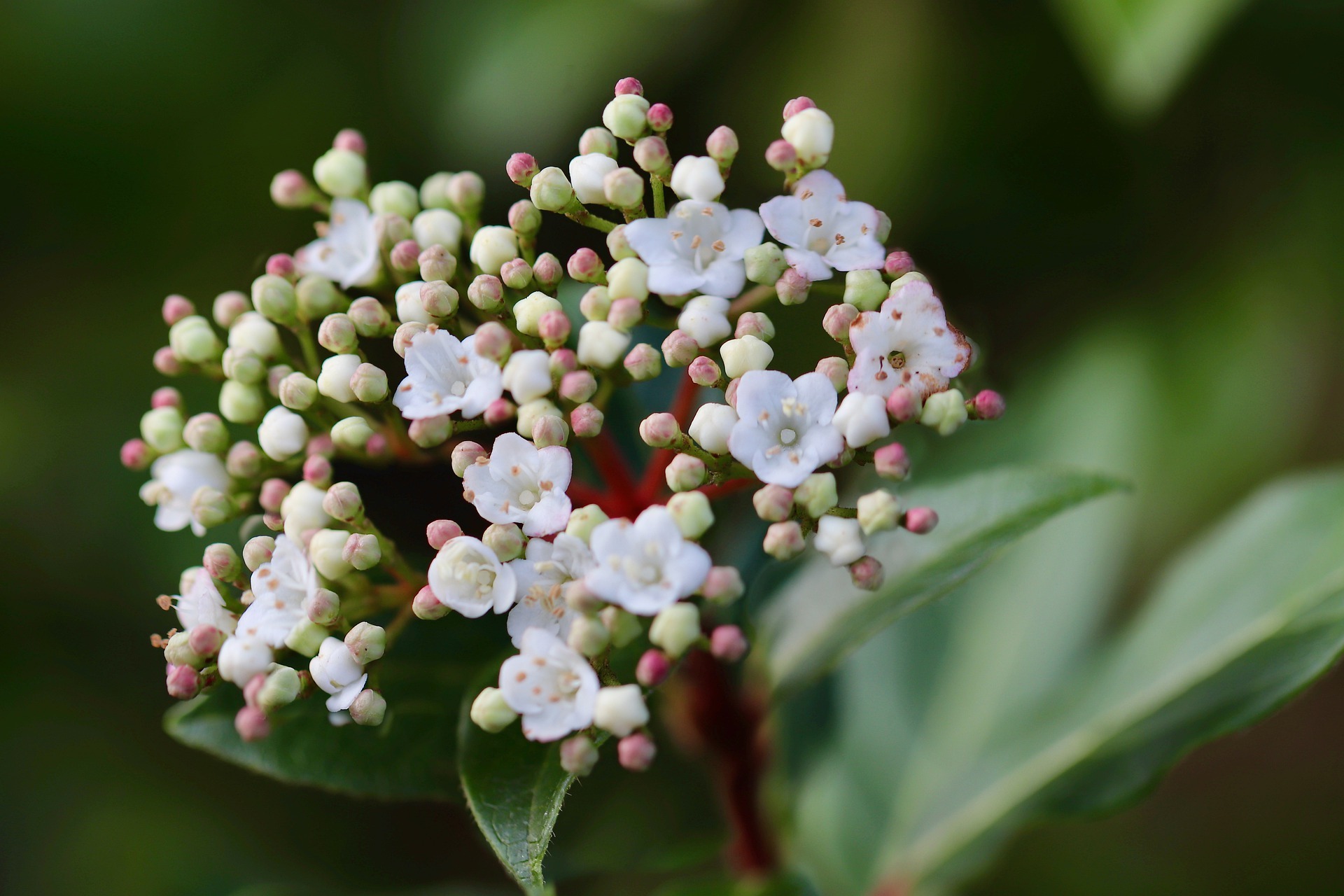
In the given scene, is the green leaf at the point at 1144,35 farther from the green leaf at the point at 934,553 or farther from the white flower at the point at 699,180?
the white flower at the point at 699,180

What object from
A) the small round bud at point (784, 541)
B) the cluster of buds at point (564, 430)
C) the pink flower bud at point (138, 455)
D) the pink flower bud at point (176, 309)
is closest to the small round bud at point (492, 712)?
the cluster of buds at point (564, 430)

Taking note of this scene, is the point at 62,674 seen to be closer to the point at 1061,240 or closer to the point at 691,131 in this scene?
the point at 691,131

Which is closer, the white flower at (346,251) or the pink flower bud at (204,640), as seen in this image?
the pink flower bud at (204,640)

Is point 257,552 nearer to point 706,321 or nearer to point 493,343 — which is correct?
point 493,343

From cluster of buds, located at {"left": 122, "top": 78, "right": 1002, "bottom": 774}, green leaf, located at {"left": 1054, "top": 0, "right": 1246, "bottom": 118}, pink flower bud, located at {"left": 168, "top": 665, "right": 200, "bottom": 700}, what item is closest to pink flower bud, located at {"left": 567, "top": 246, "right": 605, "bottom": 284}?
cluster of buds, located at {"left": 122, "top": 78, "right": 1002, "bottom": 774}

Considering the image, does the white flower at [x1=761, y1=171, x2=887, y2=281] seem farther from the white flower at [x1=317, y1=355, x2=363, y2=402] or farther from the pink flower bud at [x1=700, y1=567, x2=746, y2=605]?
the white flower at [x1=317, y1=355, x2=363, y2=402]

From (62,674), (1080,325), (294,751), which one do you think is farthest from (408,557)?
(1080,325)

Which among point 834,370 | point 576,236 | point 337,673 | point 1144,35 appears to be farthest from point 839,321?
point 576,236
